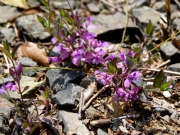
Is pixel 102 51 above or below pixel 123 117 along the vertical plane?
above

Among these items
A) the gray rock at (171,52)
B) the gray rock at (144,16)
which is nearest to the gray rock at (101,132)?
the gray rock at (171,52)

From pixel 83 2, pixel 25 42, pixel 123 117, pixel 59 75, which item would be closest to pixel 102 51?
pixel 59 75

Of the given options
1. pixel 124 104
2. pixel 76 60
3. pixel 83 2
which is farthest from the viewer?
pixel 83 2

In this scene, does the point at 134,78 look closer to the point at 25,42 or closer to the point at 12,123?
the point at 12,123

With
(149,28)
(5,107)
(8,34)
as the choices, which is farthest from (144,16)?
(5,107)

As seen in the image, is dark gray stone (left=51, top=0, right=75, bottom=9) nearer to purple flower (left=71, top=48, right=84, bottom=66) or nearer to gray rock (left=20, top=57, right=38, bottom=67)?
gray rock (left=20, top=57, right=38, bottom=67)

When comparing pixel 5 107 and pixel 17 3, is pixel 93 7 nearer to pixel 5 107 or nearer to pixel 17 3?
pixel 17 3
